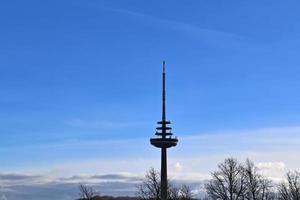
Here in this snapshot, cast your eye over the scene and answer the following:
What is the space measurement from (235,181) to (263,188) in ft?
17.9

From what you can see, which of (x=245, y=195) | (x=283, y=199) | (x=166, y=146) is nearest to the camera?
(x=245, y=195)

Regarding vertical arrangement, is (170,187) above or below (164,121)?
below

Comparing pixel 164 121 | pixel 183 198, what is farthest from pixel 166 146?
pixel 183 198

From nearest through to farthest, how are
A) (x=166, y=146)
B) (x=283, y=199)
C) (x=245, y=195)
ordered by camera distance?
(x=245, y=195), (x=283, y=199), (x=166, y=146)

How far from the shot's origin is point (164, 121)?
380 ft

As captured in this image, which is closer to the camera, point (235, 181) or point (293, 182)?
point (235, 181)

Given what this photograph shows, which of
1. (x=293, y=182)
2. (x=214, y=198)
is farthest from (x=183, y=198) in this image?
(x=293, y=182)

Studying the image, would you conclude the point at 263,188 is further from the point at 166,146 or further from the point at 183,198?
the point at 166,146

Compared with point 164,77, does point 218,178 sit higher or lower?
lower

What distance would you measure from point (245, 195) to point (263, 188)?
4.13m

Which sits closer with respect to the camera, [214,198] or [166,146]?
[214,198]

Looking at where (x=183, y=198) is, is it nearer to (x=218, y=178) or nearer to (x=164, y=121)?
(x=218, y=178)

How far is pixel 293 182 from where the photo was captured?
107938mm

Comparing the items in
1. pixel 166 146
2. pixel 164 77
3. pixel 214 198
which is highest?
pixel 164 77
